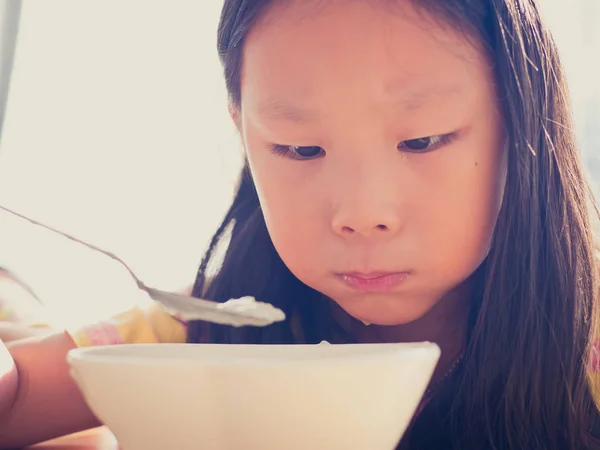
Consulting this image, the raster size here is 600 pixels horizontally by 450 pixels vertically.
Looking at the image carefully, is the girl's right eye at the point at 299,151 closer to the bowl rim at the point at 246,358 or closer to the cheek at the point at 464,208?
the cheek at the point at 464,208

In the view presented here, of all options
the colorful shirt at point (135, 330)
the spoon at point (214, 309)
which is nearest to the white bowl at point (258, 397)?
the spoon at point (214, 309)

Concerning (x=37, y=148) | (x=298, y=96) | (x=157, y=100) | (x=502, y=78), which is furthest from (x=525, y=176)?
(x=37, y=148)

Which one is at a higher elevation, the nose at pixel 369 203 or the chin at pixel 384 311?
the nose at pixel 369 203

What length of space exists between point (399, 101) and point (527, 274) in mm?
186

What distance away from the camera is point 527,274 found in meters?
0.56

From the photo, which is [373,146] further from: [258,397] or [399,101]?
[258,397]

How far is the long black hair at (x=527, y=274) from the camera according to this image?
1.75ft

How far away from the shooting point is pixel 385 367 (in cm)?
30

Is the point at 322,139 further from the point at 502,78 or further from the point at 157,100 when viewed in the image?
the point at 157,100

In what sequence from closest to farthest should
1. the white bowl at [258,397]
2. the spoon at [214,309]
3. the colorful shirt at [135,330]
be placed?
the white bowl at [258,397] → the spoon at [214,309] → the colorful shirt at [135,330]

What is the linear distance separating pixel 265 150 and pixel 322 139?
76 mm

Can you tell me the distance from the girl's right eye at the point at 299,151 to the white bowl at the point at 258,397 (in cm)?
24

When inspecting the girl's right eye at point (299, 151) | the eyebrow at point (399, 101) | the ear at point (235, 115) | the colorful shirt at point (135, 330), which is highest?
the eyebrow at point (399, 101)

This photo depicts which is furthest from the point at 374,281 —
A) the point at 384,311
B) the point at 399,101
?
the point at 399,101
